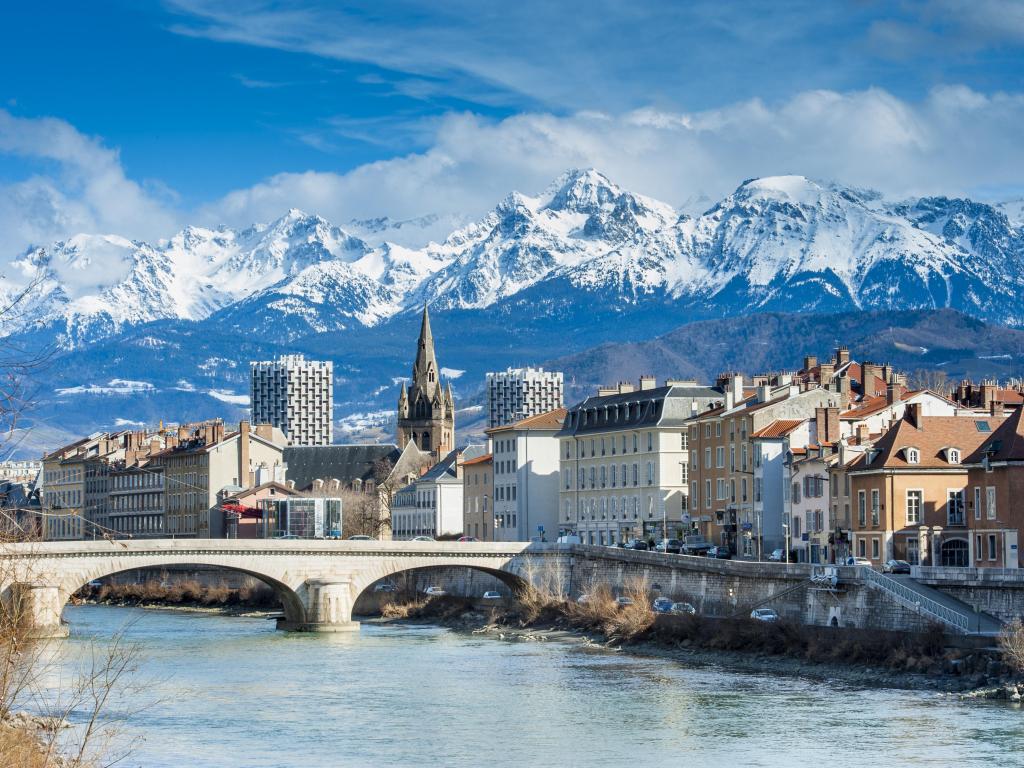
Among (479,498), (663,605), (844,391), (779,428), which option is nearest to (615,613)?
(663,605)

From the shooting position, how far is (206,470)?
6767 inches

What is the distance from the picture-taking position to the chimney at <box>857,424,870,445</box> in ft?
296

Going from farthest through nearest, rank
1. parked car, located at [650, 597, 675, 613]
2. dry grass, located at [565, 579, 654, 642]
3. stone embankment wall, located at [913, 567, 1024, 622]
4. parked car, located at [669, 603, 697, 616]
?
parked car, located at [650, 597, 675, 613] → parked car, located at [669, 603, 697, 616] → dry grass, located at [565, 579, 654, 642] → stone embankment wall, located at [913, 567, 1024, 622]

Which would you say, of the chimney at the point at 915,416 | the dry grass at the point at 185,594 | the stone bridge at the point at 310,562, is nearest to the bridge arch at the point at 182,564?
the stone bridge at the point at 310,562

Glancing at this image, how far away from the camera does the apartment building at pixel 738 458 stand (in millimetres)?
98375

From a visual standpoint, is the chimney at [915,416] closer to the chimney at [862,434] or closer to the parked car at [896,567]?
the chimney at [862,434]

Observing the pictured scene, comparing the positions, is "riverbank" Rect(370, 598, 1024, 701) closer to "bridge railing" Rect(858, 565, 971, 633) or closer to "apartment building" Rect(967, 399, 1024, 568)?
"bridge railing" Rect(858, 565, 971, 633)

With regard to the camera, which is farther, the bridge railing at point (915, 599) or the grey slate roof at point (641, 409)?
the grey slate roof at point (641, 409)

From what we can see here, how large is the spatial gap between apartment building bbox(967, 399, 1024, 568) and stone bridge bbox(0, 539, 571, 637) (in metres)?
29.5

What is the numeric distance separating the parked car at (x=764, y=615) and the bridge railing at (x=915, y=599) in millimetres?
6257

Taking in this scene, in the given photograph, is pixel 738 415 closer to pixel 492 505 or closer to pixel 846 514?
pixel 846 514

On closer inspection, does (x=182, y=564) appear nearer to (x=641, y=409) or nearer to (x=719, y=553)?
(x=719, y=553)

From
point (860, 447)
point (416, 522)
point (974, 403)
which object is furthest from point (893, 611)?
point (416, 522)

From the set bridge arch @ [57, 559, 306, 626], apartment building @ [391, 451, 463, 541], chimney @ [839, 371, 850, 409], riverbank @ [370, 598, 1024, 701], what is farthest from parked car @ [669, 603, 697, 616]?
apartment building @ [391, 451, 463, 541]
